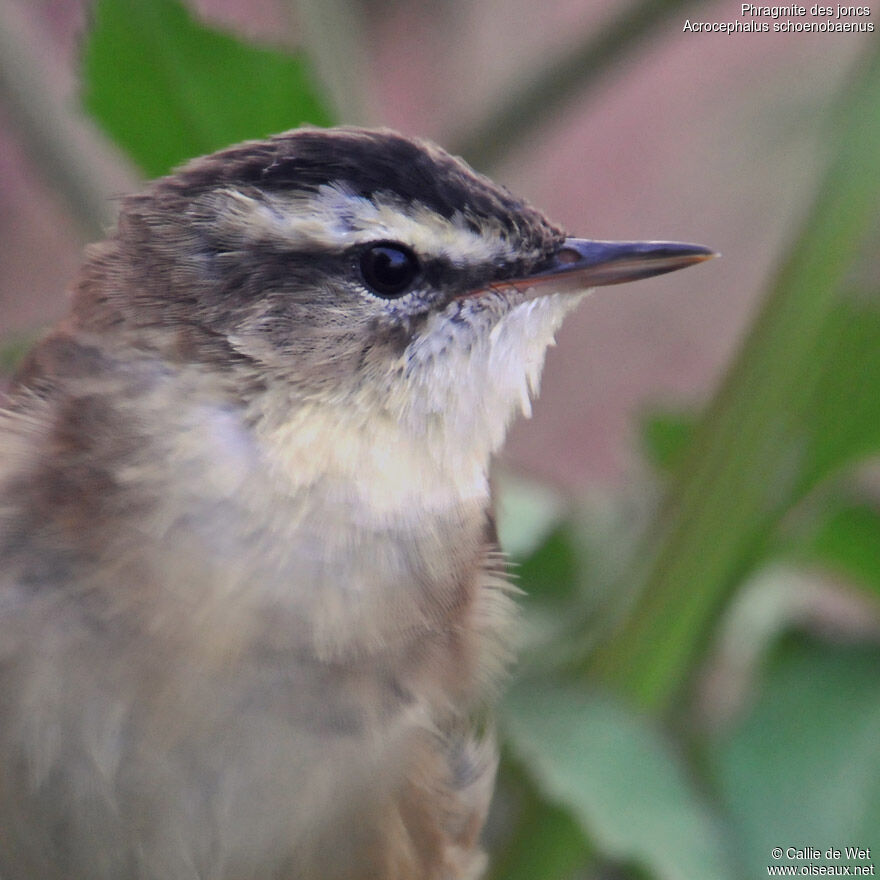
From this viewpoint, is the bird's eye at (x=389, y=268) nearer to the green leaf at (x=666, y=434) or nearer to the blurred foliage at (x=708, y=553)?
the blurred foliage at (x=708, y=553)

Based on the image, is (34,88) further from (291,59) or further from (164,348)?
(164,348)

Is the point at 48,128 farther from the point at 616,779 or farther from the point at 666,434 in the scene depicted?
the point at 616,779

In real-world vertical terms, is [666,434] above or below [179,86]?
below

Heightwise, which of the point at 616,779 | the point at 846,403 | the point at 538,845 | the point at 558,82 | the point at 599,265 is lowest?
the point at 538,845

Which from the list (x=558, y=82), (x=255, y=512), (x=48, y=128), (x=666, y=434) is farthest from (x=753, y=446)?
(x=48, y=128)

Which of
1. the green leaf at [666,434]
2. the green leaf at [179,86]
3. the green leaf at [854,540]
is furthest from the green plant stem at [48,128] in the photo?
the green leaf at [854,540]

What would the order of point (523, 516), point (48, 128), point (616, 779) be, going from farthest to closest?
1. point (48, 128)
2. point (523, 516)
3. point (616, 779)

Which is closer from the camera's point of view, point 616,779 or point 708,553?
point 616,779
